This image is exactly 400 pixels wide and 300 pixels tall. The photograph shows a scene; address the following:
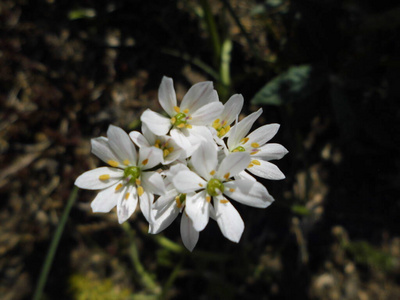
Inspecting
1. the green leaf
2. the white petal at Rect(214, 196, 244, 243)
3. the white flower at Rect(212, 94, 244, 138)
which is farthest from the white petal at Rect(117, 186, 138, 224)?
the green leaf

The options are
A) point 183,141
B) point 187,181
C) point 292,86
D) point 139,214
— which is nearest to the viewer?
point 187,181

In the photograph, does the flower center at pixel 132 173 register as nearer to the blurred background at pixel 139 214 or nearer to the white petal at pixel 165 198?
the white petal at pixel 165 198

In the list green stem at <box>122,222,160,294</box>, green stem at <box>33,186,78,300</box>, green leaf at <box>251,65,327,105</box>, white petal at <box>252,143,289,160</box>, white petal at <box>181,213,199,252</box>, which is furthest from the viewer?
green stem at <box>122,222,160,294</box>

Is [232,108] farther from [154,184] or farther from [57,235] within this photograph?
[57,235]

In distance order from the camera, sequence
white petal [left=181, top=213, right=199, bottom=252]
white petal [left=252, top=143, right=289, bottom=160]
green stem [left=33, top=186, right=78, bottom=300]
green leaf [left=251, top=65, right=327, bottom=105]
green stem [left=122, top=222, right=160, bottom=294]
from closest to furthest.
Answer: white petal [left=181, top=213, right=199, bottom=252] → white petal [left=252, top=143, right=289, bottom=160] → green stem [left=33, top=186, right=78, bottom=300] → green leaf [left=251, top=65, right=327, bottom=105] → green stem [left=122, top=222, right=160, bottom=294]

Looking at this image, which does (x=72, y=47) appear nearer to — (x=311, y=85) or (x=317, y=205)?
(x=311, y=85)

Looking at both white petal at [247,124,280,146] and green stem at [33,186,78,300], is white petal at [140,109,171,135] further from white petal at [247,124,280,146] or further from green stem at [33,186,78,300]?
green stem at [33,186,78,300]

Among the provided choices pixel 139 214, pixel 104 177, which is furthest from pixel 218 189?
pixel 139 214

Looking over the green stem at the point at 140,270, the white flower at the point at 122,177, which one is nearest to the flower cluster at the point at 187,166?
the white flower at the point at 122,177
